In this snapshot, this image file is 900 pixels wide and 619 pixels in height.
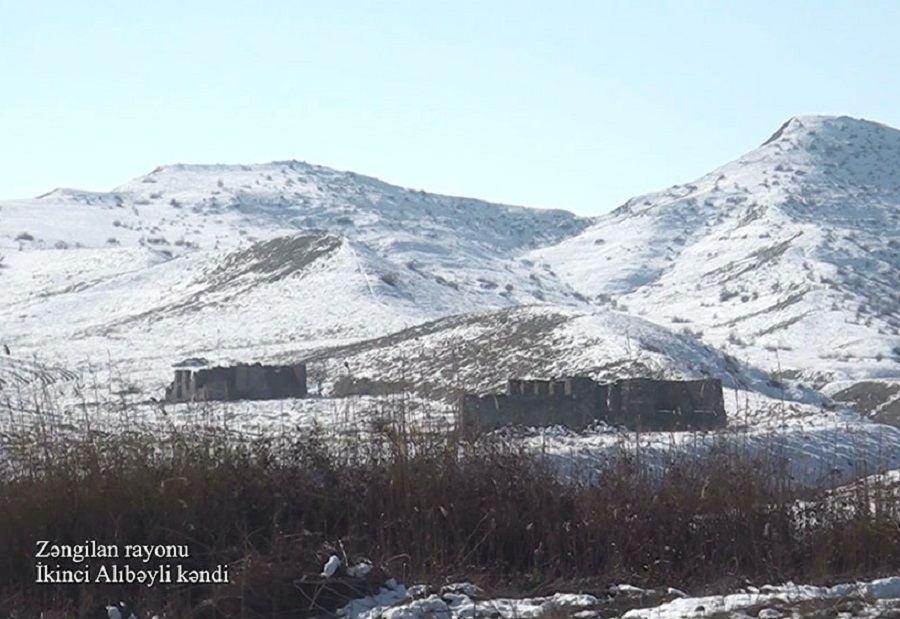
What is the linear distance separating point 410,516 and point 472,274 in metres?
71.9

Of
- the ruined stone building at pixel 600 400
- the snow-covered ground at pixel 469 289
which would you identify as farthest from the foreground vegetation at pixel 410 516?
the ruined stone building at pixel 600 400

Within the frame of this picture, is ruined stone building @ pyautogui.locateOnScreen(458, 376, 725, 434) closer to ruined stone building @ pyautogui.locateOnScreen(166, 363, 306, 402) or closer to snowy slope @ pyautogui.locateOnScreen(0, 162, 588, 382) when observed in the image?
ruined stone building @ pyautogui.locateOnScreen(166, 363, 306, 402)

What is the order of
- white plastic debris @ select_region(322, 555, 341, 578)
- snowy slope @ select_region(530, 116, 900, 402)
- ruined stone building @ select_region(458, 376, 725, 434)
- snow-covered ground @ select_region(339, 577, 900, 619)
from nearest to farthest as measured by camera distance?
1. snow-covered ground @ select_region(339, 577, 900, 619)
2. white plastic debris @ select_region(322, 555, 341, 578)
3. ruined stone building @ select_region(458, 376, 725, 434)
4. snowy slope @ select_region(530, 116, 900, 402)

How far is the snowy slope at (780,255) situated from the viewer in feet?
201

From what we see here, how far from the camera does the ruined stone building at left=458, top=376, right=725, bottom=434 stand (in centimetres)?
2514

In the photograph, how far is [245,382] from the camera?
33.2m

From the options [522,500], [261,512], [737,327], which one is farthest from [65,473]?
[737,327]

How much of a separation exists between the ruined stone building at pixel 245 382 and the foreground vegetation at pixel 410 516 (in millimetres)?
23130

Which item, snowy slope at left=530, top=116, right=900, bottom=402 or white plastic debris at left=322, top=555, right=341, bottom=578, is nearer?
white plastic debris at left=322, top=555, right=341, bottom=578

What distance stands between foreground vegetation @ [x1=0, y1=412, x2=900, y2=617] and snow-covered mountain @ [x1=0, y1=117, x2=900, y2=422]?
15.6ft

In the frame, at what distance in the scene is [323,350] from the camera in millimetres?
46875

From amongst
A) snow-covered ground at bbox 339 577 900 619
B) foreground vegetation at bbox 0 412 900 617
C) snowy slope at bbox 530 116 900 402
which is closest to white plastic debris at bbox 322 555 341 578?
foreground vegetation at bbox 0 412 900 617

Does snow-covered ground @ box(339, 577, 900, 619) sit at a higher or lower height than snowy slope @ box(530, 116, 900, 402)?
lower

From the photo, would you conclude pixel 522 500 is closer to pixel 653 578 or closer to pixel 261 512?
pixel 653 578
